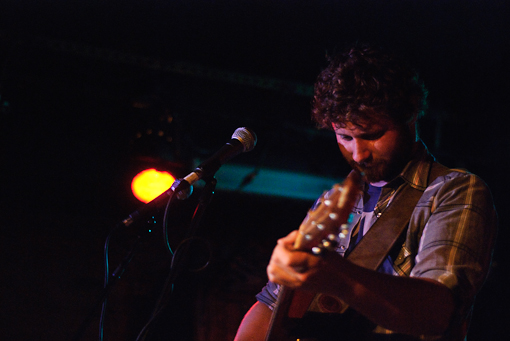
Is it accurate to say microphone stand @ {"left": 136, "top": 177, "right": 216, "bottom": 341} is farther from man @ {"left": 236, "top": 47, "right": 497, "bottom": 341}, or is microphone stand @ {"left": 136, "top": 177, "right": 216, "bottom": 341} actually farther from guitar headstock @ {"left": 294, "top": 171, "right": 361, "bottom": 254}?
guitar headstock @ {"left": 294, "top": 171, "right": 361, "bottom": 254}

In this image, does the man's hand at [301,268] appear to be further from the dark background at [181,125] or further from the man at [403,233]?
the dark background at [181,125]

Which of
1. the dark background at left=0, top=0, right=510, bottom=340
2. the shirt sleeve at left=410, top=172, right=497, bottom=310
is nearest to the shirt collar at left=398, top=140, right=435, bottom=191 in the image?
the shirt sleeve at left=410, top=172, right=497, bottom=310

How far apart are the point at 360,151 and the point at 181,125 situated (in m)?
2.35

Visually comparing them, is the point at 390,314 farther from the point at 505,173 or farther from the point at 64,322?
the point at 505,173

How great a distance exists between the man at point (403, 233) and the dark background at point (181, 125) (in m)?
1.55

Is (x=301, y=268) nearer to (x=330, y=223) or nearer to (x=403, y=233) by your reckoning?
(x=330, y=223)

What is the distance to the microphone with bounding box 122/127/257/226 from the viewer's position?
153 centimetres

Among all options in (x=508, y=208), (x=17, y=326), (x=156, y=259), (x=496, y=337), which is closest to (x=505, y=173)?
(x=508, y=208)

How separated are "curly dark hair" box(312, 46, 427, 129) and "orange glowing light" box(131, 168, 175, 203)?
1118 millimetres

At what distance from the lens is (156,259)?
342 centimetres

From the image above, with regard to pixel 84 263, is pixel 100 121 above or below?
above

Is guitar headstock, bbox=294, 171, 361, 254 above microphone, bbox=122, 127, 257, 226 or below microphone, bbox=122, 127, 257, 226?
below

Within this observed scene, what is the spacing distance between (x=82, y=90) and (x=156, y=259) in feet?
5.81

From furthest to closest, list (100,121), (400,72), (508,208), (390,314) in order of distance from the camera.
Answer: (508,208), (100,121), (400,72), (390,314)
